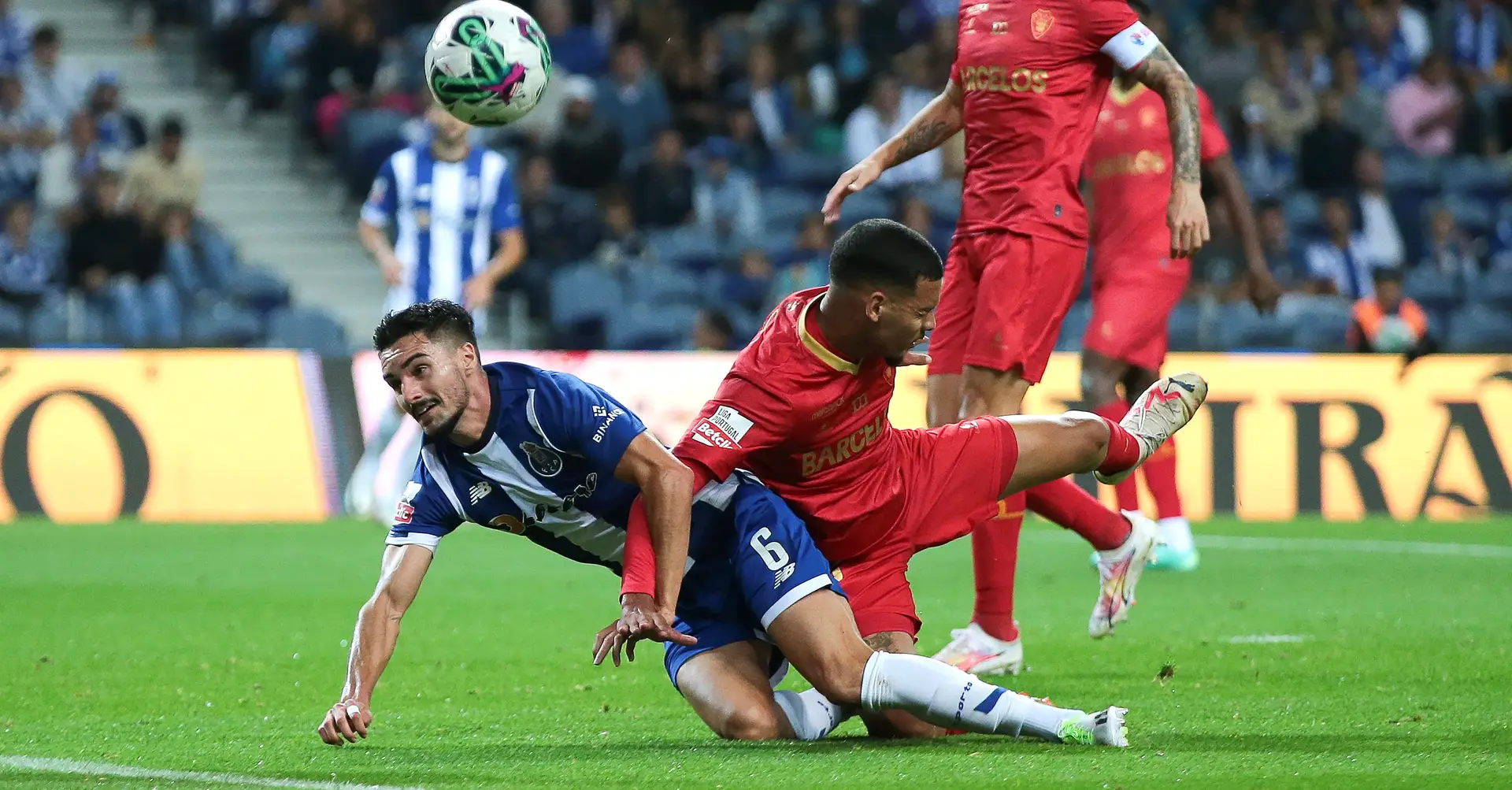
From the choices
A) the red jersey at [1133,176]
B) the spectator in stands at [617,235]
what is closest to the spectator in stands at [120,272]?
the spectator in stands at [617,235]

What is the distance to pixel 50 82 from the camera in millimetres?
16703

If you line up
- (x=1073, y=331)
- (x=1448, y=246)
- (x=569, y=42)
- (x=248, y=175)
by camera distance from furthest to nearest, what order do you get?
(x=248, y=175) → (x=569, y=42) → (x=1448, y=246) → (x=1073, y=331)

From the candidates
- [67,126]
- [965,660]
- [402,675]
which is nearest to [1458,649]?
[965,660]

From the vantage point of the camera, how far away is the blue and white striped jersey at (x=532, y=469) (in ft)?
16.3

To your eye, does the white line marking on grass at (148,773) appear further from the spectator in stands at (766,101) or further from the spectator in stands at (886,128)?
the spectator in stands at (766,101)

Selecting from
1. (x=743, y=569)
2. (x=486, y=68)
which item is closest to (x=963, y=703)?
(x=743, y=569)

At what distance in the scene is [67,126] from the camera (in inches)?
652

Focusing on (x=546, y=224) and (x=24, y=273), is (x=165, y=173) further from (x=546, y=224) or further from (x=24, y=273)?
(x=546, y=224)

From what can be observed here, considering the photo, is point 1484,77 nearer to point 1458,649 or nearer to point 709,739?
point 1458,649

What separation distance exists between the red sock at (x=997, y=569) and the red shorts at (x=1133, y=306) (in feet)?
8.22

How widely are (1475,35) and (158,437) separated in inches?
524

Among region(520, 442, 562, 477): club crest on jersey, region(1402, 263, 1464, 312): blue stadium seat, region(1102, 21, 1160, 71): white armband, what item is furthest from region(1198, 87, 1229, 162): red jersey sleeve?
region(1402, 263, 1464, 312): blue stadium seat

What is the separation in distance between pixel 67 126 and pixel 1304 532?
35.0ft

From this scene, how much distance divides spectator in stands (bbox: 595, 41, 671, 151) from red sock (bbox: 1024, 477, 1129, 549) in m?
11.6
